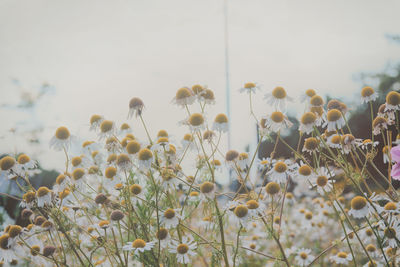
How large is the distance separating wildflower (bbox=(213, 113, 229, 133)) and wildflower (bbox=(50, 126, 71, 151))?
26.8 inches

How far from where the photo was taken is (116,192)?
1.65m

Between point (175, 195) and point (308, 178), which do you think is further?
point (175, 195)

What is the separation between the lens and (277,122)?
143 centimetres

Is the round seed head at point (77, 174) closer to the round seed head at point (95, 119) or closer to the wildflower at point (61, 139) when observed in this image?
the wildflower at point (61, 139)

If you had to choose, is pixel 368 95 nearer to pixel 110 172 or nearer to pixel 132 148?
pixel 132 148

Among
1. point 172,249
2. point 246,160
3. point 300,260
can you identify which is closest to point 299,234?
point 300,260

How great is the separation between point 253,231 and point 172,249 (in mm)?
1760

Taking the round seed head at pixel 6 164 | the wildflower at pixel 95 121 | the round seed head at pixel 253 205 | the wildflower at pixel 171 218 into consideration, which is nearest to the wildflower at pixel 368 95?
the round seed head at pixel 253 205

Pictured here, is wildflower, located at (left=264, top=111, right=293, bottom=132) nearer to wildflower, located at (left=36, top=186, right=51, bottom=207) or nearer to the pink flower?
A: the pink flower

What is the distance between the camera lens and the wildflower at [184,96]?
147 centimetres

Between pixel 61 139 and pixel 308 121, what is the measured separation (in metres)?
1.09

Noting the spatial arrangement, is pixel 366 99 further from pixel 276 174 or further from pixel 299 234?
pixel 299 234

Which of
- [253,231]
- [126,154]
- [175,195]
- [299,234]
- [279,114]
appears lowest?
[299,234]

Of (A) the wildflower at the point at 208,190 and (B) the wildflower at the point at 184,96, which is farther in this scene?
(B) the wildflower at the point at 184,96
